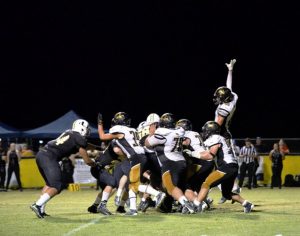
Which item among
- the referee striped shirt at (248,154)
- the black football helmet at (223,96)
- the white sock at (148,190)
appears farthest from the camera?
the referee striped shirt at (248,154)

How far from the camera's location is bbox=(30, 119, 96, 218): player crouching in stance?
1299 centimetres

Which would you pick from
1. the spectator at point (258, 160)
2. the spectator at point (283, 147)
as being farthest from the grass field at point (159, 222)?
the spectator at point (283, 147)

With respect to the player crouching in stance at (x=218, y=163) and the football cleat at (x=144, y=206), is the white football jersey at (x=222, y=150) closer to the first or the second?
the player crouching in stance at (x=218, y=163)

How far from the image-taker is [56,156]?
1340cm

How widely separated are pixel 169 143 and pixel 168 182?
73 centimetres

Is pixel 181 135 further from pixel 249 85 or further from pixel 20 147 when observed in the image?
pixel 249 85

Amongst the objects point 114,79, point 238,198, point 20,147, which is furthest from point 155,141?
point 114,79

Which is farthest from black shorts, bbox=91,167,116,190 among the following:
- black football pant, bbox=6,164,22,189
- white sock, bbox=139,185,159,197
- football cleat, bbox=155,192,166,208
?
black football pant, bbox=6,164,22,189

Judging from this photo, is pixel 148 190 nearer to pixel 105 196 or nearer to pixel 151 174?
pixel 151 174

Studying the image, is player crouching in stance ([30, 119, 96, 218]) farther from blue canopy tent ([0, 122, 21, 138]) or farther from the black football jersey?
blue canopy tent ([0, 122, 21, 138])

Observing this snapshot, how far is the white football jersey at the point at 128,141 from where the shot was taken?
1402cm

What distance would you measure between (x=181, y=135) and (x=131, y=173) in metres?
1.16

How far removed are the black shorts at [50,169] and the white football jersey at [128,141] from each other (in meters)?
1.35

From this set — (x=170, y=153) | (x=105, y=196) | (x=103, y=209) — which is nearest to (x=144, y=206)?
(x=105, y=196)
